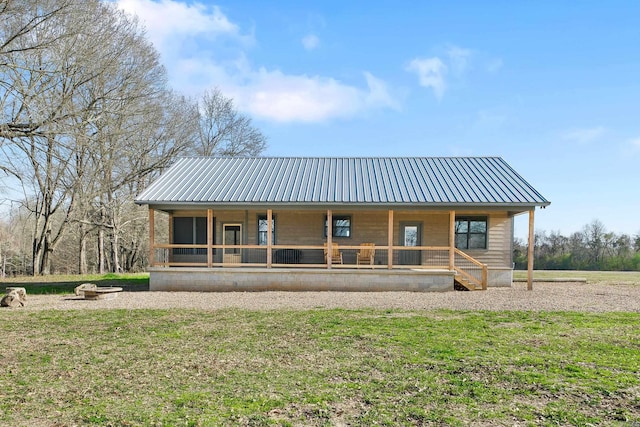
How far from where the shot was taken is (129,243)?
32.8 meters

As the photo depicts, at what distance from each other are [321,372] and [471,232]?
14.5 meters

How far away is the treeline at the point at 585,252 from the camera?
35.5 m

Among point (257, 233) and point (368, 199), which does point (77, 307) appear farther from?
point (368, 199)

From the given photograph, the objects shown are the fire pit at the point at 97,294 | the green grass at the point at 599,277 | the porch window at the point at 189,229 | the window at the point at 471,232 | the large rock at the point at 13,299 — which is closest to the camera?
the large rock at the point at 13,299

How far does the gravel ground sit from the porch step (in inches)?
26.2

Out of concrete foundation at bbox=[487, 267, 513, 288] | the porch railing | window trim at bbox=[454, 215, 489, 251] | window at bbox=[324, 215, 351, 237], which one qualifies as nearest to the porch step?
the porch railing

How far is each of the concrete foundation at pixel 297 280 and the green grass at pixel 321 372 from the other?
19.4 feet

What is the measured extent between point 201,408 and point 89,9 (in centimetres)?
1741

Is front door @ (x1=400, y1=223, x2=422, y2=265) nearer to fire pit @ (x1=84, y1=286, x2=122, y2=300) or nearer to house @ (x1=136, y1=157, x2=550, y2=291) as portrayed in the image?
house @ (x1=136, y1=157, x2=550, y2=291)

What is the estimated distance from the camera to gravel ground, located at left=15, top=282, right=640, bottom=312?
1223 centimetres

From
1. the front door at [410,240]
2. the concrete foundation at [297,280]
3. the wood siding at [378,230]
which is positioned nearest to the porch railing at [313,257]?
the front door at [410,240]

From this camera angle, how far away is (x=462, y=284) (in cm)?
1634

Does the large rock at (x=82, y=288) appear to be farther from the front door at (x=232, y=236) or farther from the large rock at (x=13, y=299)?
the front door at (x=232, y=236)

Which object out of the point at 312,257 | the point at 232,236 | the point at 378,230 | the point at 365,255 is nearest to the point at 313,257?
the point at 312,257
